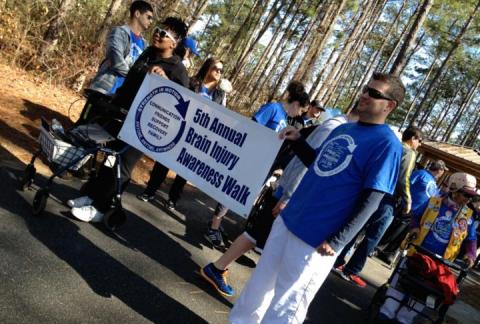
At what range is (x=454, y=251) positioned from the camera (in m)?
5.09

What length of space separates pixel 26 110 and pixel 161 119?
3.58 metres

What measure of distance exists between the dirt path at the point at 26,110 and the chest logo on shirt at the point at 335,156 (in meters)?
3.23

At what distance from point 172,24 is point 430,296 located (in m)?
4.07

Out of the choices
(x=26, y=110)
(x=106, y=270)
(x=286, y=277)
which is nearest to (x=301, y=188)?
(x=286, y=277)

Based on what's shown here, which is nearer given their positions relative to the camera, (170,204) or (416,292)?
(416,292)

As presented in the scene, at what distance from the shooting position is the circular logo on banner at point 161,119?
4207mm

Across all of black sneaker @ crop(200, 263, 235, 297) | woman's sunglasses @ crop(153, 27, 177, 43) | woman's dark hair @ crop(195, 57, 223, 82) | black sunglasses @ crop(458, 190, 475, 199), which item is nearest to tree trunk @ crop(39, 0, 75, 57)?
woman's dark hair @ crop(195, 57, 223, 82)

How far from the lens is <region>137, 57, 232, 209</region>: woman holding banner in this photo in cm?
544

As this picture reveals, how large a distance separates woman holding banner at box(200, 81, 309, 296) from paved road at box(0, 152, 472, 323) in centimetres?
13

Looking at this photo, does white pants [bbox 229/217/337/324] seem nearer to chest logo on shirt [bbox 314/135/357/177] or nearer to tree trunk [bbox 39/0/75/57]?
chest logo on shirt [bbox 314/135/357/177]

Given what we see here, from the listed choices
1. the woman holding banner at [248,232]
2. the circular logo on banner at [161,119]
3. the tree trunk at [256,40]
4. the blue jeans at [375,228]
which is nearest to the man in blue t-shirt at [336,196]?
the woman holding banner at [248,232]

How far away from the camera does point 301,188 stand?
2.87 meters

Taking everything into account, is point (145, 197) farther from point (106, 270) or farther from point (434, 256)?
point (434, 256)

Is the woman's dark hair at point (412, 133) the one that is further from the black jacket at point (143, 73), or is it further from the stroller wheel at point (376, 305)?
the black jacket at point (143, 73)
